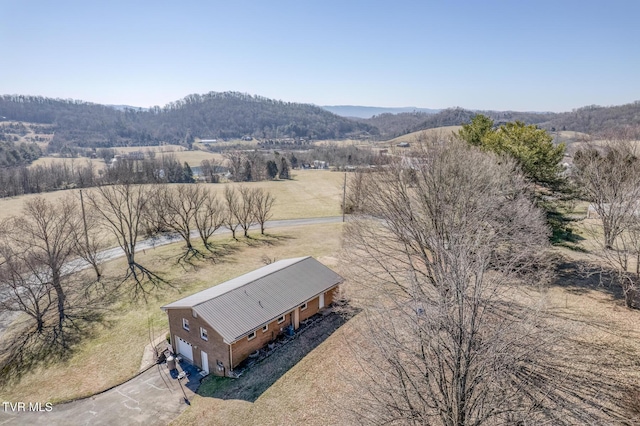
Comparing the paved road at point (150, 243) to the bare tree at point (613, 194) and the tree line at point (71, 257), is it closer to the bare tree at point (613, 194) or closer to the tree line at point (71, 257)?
the tree line at point (71, 257)

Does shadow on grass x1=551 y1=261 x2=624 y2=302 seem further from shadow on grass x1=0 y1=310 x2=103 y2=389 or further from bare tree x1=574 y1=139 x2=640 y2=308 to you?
shadow on grass x1=0 y1=310 x2=103 y2=389

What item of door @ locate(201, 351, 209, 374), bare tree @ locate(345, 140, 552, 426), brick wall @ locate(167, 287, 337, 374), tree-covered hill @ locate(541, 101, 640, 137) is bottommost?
door @ locate(201, 351, 209, 374)

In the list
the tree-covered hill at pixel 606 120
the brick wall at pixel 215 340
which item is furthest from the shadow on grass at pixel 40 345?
the tree-covered hill at pixel 606 120

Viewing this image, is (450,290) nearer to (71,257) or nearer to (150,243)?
(71,257)

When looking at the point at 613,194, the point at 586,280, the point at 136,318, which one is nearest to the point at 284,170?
the point at 136,318

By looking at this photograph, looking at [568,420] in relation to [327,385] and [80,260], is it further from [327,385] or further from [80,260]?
[80,260]

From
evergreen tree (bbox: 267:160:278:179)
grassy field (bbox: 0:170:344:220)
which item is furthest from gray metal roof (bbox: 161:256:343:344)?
evergreen tree (bbox: 267:160:278:179)
